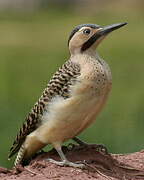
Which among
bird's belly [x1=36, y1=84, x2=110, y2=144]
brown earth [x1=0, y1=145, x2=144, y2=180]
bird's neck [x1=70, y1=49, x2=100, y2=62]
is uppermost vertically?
bird's neck [x1=70, y1=49, x2=100, y2=62]

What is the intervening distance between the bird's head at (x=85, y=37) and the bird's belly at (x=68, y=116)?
455mm

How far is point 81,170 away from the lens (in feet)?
23.7

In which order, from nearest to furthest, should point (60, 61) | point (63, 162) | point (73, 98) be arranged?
point (73, 98) → point (63, 162) → point (60, 61)

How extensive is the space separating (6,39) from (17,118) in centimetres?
1486

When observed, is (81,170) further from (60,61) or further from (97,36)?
(60,61)

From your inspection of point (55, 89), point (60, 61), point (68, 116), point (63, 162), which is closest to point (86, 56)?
point (55, 89)

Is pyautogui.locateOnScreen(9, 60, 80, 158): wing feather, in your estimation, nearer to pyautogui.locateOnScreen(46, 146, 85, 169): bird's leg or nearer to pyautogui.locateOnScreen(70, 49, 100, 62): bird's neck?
pyautogui.locateOnScreen(70, 49, 100, 62): bird's neck

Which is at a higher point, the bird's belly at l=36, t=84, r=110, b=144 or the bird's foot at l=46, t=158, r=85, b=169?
the bird's belly at l=36, t=84, r=110, b=144

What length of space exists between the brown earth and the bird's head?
87cm

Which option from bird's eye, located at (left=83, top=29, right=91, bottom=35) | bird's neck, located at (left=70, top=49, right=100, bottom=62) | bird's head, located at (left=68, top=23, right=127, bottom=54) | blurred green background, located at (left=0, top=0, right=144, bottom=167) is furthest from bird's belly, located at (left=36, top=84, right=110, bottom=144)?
blurred green background, located at (left=0, top=0, right=144, bottom=167)

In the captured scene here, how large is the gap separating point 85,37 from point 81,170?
1105mm

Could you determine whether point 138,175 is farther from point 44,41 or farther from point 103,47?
point 44,41

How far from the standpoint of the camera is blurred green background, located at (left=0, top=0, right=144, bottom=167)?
11.4m

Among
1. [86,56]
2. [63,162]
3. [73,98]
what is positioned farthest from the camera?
[86,56]
